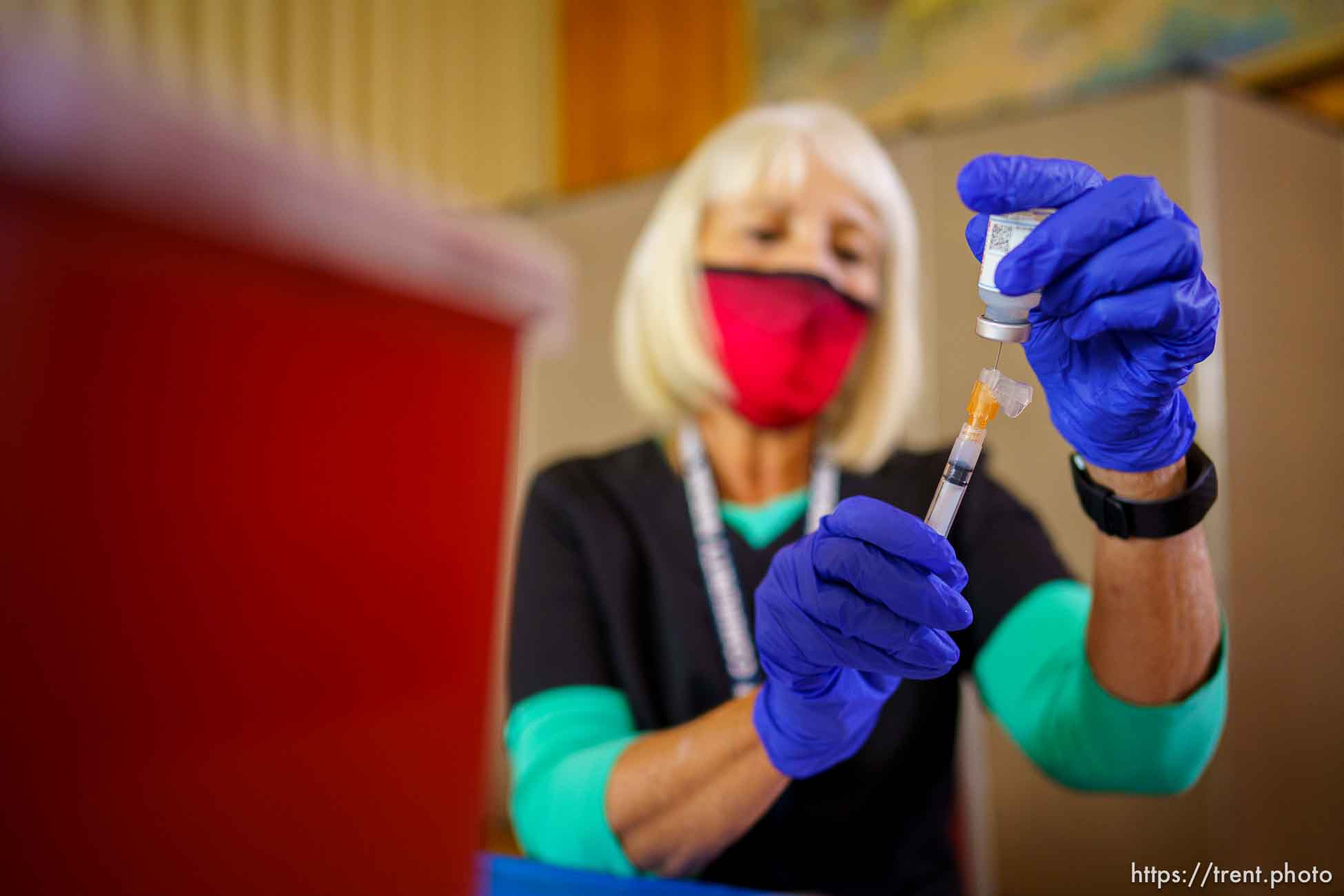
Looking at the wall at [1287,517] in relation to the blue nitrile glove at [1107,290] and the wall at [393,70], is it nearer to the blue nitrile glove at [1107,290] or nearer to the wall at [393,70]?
the blue nitrile glove at [1107,290]

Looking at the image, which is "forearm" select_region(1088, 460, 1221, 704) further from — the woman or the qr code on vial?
the qr code on vial

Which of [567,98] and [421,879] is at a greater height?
[567,98]

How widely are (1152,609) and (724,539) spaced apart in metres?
0.32

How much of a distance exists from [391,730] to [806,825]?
0.48 m

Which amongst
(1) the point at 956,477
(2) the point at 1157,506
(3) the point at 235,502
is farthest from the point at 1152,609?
(3) the point at 235,502

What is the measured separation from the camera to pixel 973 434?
0.48 meters

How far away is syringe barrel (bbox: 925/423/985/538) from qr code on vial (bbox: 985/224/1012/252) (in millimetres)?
96

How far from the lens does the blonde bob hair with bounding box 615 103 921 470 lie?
0.74 m

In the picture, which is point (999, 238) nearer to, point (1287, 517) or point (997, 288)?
point (997, 288)

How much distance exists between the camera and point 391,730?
0.38 metres

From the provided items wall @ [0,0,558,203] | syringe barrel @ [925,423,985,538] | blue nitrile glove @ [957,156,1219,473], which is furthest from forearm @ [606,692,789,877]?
wall @ [0,0,558,203]

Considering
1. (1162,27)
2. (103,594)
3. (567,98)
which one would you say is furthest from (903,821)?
(567,98)

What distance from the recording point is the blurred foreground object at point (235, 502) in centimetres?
29

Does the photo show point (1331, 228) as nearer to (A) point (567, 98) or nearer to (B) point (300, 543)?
(B) point (300, 543)
